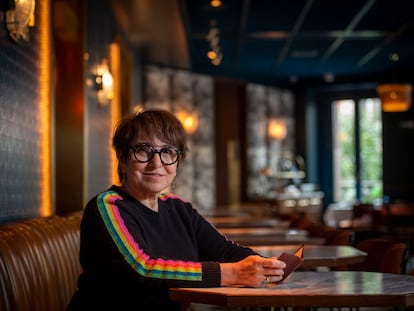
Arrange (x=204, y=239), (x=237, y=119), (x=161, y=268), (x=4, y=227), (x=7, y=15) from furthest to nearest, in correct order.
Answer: (x=237, y=119) → (x=7, y=15) → (x=4, y=227) → (x=204, y=239) → (x=161, y=268)

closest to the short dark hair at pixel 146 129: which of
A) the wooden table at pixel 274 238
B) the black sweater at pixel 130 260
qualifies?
the black sweater at pixel 130 260

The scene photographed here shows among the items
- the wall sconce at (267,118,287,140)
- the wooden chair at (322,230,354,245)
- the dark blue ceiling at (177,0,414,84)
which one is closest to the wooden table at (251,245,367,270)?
the wooden chair at (322,230,354,245)

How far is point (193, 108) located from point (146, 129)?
11.5 m

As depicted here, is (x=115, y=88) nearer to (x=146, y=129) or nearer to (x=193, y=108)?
(x=193, y=108)

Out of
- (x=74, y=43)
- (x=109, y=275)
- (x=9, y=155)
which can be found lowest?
(x=109, y=275)

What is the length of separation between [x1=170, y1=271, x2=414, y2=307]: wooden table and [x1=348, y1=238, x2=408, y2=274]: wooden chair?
991 millimetres

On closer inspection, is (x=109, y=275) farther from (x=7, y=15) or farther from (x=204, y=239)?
(x=7, y=15)

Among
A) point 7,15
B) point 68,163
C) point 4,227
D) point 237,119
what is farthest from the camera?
point 237,119

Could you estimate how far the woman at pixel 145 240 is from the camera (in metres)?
2.49

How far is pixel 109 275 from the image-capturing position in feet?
8.23

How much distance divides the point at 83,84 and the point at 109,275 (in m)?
4.39

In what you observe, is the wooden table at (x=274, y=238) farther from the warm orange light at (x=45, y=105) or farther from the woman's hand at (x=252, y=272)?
the woman's hand at (x=252, y=272)

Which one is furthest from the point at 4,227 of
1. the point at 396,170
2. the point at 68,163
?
the point at 396,170

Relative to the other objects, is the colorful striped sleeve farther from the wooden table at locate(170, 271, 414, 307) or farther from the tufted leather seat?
the tufted leather seat
